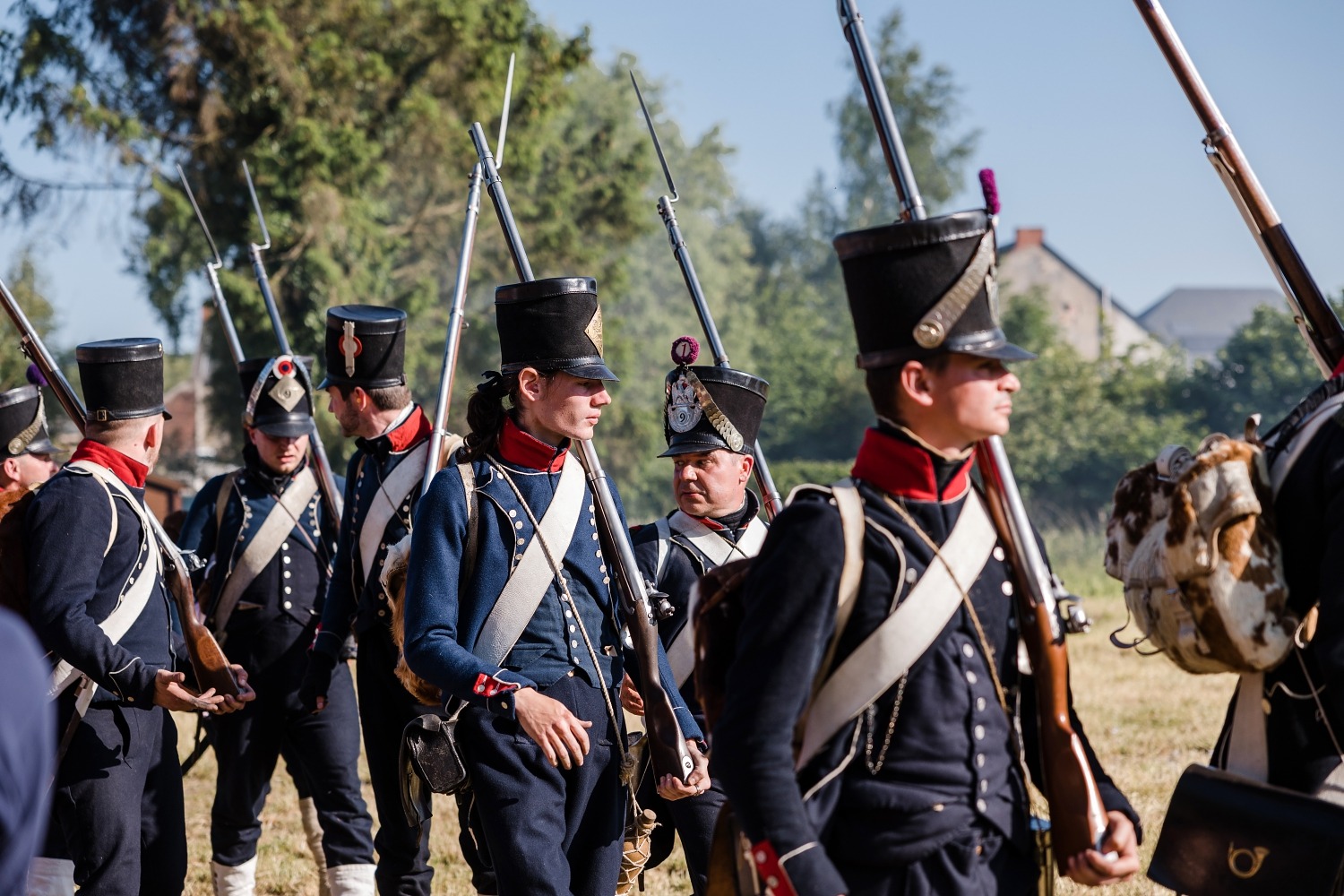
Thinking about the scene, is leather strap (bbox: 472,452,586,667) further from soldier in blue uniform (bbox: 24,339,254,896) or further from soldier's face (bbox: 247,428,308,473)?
soldier's face (bbox: 247,428,308,473)

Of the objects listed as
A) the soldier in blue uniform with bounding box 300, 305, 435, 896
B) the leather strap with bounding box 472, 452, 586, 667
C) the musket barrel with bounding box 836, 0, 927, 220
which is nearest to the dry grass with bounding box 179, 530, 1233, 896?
the soldier in blue uniform with bounding box 300, 305, 435, 896

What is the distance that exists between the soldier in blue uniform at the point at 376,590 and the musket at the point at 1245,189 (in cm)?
290

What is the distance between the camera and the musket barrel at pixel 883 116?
9.96 feet

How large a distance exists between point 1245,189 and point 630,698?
2170 millimetres

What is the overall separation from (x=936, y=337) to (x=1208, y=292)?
3565 inches

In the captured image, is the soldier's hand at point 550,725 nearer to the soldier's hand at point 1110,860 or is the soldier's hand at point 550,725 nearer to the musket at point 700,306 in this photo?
the soldier's hand at point 1110,860

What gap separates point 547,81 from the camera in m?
22.9

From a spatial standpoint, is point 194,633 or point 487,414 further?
point 194,633

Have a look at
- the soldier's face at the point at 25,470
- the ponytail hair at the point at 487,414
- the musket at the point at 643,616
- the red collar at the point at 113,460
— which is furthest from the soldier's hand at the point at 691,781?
the soldier's face at the point at 25,470

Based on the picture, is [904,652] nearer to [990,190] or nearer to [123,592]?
[990,190]

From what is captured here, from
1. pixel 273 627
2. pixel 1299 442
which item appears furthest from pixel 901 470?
pixel 273 627

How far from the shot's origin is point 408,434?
18.7 ft

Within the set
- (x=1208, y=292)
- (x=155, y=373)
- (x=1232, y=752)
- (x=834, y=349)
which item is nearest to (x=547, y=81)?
(x=155, y=373)

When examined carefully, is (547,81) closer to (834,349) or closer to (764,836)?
(764,836)
